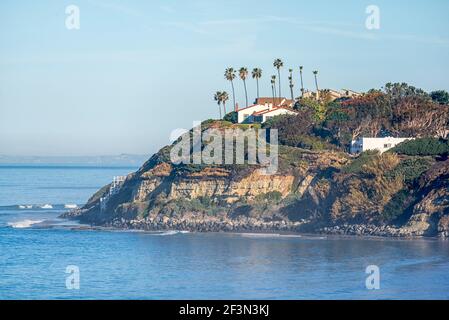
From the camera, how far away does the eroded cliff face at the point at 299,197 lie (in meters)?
92.2

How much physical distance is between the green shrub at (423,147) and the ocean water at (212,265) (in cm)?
1828

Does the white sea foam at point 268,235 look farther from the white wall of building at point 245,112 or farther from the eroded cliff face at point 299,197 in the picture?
the white wall of building at point 245,112

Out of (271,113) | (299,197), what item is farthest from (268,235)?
(271,113)

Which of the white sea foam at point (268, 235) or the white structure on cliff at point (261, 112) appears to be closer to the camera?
the white sea foam at point (268, 235)

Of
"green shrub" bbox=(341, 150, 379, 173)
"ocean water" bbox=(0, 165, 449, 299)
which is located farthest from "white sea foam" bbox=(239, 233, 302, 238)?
"green shrub" bbox=(341, 150, 379, 173)

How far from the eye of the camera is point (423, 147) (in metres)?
104

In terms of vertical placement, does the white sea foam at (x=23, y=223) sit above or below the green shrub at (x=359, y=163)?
below

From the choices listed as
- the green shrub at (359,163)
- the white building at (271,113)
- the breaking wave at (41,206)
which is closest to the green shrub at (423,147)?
the green shrub at (359,163)

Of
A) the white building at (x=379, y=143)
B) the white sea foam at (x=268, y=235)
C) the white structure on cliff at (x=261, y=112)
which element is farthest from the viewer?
the white structure on cliff at (x=261, y=112)

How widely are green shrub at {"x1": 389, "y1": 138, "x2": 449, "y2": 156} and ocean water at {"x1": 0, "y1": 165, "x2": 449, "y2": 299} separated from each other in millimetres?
18280

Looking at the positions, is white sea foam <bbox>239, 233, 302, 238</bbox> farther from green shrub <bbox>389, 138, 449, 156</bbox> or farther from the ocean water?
green shrub <bbox>389, 138, 449, 156</bbox>

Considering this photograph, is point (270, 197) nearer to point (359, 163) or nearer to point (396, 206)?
point (359, 163)

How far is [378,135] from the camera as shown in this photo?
118 meters

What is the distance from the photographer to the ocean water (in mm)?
60938
